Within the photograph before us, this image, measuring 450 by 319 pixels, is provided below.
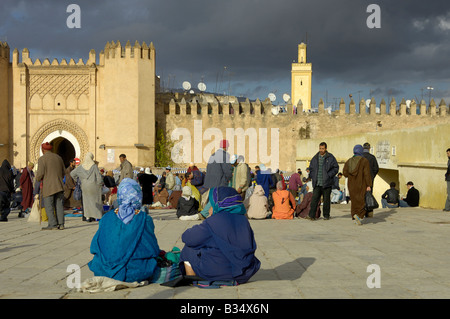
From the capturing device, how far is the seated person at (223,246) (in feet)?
13.9

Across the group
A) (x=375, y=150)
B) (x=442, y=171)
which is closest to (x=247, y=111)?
(x=375, y=150)

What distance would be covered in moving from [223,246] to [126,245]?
76cm

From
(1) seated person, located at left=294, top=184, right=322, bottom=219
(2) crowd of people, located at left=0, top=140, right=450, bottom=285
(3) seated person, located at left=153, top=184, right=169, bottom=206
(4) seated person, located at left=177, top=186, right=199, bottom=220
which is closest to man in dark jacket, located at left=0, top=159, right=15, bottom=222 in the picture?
(2) crowd of people, located at left=0, top=140, right=450, bottom=285

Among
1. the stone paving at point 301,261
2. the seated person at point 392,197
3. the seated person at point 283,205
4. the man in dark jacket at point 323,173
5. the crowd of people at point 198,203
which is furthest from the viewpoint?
the seated person at point 392,197

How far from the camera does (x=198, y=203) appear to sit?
10680 mm

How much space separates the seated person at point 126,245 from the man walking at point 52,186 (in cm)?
438

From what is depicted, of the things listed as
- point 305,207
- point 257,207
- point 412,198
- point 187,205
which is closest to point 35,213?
point 187,205

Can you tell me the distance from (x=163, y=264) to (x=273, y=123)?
29491 mm

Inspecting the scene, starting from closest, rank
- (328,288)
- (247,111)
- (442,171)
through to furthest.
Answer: (328,288)
(442,171)
(247,111)

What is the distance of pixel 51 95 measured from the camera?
29781 millimetres

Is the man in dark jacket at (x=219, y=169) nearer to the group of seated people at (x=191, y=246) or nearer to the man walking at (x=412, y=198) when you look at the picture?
the group of seated people at (x=191, y=246)

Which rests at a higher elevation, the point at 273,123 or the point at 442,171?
the point at 273,123

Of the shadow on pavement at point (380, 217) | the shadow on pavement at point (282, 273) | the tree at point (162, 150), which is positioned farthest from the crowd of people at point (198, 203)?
the tree at point (162, 150)

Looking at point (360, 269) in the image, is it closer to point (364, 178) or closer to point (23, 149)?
point (364, 178)
